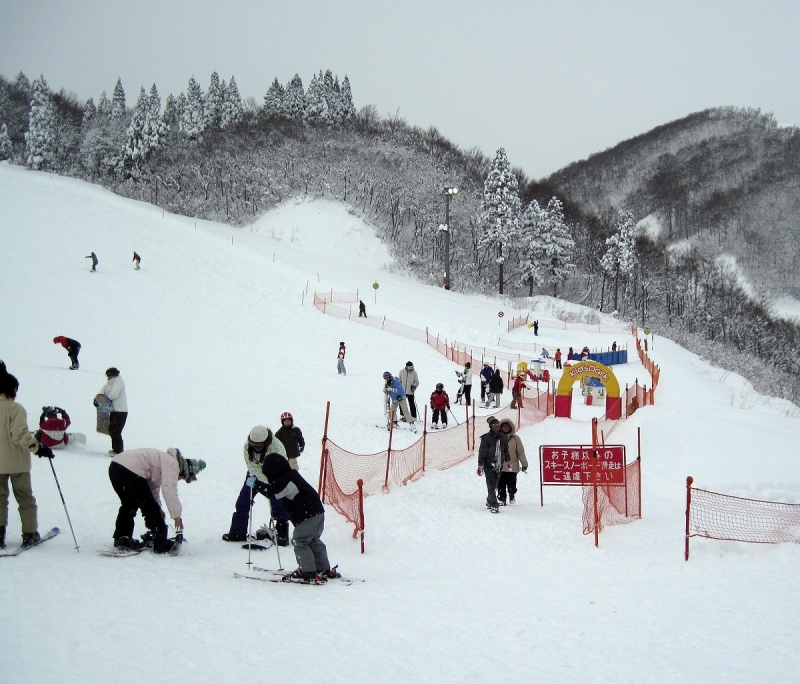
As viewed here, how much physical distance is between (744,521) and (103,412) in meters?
10.7

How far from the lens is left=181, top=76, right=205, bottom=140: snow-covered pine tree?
316ft

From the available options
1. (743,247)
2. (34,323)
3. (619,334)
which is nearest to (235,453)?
(34,323)

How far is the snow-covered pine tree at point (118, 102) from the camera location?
345 ft

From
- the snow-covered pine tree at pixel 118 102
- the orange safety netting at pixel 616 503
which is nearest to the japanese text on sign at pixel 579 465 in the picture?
the orange safety netting at pixel 616 503

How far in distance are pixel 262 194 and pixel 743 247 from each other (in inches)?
4275

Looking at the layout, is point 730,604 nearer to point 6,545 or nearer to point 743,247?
point 6,545

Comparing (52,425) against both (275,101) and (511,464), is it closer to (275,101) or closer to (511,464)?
(511,464)

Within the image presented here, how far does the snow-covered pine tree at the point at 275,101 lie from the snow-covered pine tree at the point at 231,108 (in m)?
4.56

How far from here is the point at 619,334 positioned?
47.1 metres

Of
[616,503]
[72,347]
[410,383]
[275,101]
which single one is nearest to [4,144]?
[275,101]

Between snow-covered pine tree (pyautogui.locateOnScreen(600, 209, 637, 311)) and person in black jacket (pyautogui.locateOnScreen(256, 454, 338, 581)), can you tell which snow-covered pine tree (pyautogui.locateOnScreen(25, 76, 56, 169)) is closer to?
snow-covered pine tree (pyautogui.locateOnScreen(600, 209, 637, 311))

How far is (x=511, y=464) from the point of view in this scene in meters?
11.2

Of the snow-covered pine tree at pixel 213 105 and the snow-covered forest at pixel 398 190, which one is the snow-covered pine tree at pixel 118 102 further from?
the snow-covered pine tree at pixel 213 105

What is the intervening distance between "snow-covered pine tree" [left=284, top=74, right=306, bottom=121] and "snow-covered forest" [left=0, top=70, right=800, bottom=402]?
267 millimetres
